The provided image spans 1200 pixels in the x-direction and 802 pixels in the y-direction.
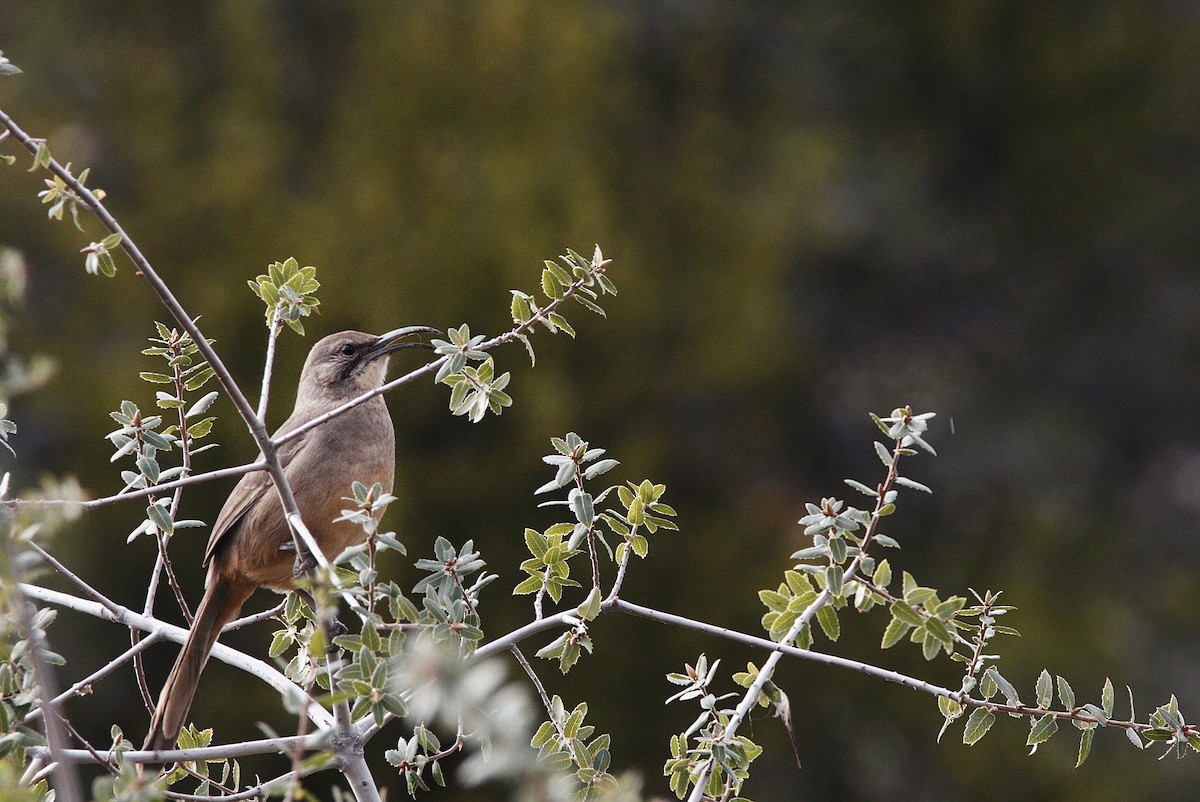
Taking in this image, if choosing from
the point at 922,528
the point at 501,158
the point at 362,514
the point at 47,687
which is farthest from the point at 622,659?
the point at 47,687

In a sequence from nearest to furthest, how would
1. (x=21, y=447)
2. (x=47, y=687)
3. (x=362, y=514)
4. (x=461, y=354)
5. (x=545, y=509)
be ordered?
(x=47, y=687) → (x=362, y=514) → (x=461, y=354) → (x=545, y=509) → (x=21, y=447)

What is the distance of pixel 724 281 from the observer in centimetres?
1241

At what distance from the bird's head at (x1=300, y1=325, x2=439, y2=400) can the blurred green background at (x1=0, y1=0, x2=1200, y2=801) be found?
131 inches

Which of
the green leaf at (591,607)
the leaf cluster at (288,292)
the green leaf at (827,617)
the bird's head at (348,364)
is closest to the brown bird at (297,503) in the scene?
the bird's head at (348,364)

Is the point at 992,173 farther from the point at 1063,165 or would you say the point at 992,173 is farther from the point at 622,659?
the point at 622,659

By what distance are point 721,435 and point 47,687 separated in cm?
1075

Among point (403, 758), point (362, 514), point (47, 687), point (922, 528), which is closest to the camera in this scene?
point (47, 687)

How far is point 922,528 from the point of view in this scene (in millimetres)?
14055

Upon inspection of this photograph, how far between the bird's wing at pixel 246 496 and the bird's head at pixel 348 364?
0.35 metres

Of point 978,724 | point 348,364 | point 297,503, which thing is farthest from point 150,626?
point 978,724

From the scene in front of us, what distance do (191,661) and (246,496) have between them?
2.91ft

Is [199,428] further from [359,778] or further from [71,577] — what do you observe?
[359,778]

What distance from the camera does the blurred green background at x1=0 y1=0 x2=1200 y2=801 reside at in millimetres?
10109

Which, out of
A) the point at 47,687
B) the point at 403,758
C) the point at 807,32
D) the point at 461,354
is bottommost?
the point at 403,758
